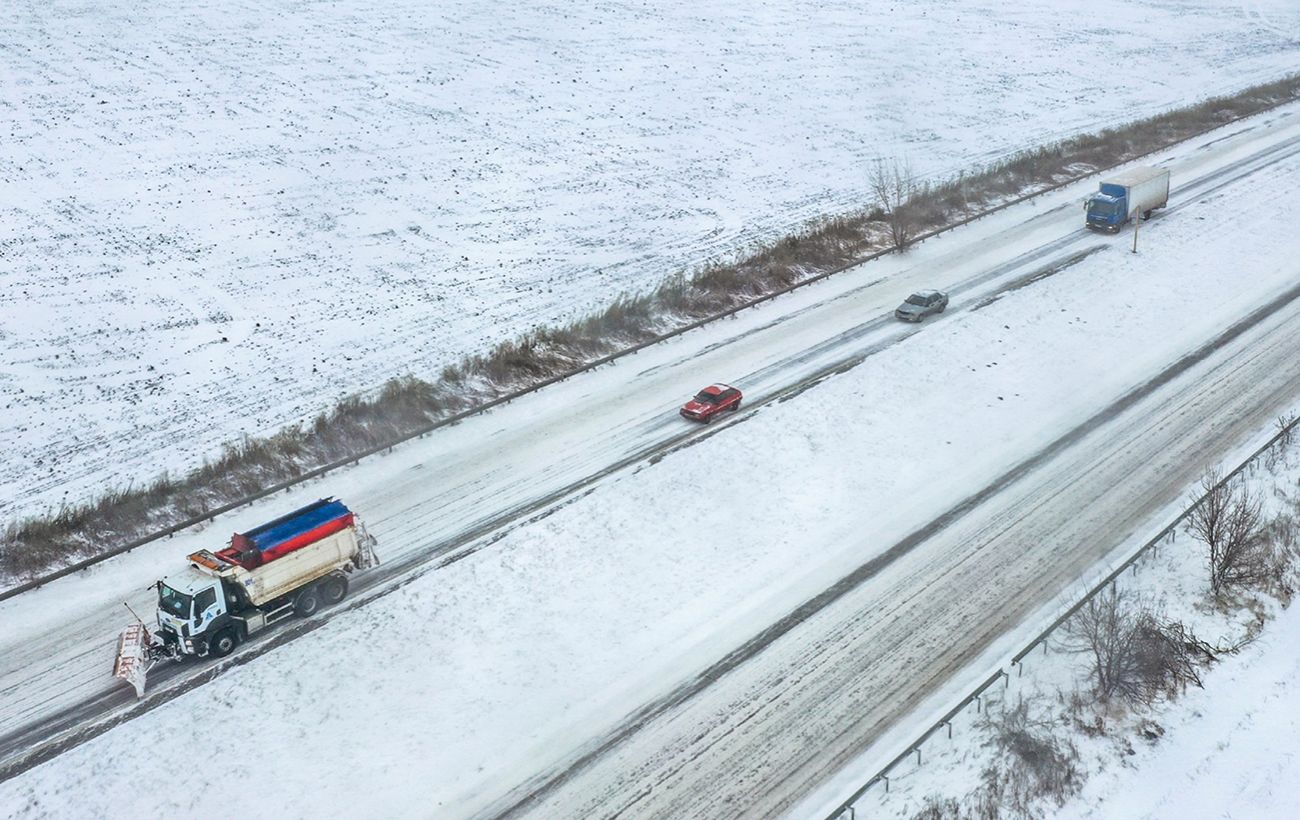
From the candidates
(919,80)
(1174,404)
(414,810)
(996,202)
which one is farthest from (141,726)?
(919,80)

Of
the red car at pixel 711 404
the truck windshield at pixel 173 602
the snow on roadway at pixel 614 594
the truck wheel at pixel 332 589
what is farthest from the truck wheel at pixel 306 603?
the red car at pixel 711 404

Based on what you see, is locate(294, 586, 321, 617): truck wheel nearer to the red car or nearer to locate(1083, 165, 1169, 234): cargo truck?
the red car

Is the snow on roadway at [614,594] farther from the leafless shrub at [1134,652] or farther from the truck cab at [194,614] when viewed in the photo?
the leafless shrub at [1134,652]

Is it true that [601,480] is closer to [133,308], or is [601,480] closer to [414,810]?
[414,810]

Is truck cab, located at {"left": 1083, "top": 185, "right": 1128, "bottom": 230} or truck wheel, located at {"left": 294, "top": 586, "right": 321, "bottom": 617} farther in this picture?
truck cab, located at {"left": 1083, "top": 185, "right": 1128, "bottom": 230}

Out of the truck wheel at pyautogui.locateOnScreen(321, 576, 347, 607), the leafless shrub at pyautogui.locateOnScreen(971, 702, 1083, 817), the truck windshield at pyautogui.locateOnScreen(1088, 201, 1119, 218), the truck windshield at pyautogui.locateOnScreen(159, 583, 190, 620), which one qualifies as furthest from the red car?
the truck windshield at pyautogui.locateOnScreen(1088, 201, 1119, 218)

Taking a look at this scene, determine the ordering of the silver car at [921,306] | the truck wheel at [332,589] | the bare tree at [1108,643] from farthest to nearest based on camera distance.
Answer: the silver car at [921,306], the truck wheel at [332,589], the bare tree at [1108,643]
